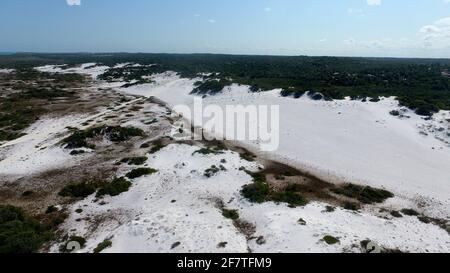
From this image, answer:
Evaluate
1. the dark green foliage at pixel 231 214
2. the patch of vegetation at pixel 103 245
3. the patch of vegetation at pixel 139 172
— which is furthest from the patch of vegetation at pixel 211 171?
the patch of vegetation at pixel 103 245

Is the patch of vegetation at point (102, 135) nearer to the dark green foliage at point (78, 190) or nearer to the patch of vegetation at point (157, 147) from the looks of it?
the patch of vegetation at point (157, 147)

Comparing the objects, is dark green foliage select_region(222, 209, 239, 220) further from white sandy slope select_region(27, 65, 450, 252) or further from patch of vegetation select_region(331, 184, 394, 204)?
patch of vegetation select_region(331, 184, 394, 204)

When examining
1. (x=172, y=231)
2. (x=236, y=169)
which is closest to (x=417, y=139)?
(x=236, y=169)

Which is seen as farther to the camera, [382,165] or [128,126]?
[128,126]

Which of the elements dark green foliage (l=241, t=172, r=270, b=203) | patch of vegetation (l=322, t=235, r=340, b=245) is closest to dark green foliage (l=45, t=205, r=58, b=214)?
dark green foliage (l=241, t=172, r=270, b=203)
